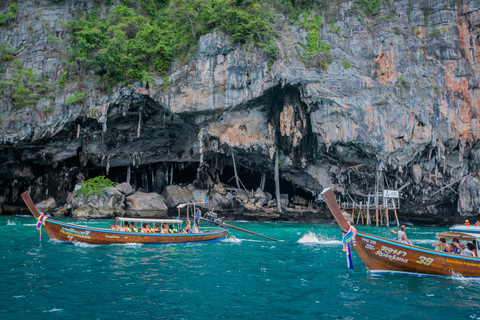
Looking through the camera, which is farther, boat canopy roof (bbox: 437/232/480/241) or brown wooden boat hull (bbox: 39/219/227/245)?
brown wooden boat hull (bbox: 39/219/227/245)

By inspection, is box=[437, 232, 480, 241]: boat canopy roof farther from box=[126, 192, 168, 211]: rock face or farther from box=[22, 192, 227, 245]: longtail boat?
box=[126, 192, 168, 211]: rock face

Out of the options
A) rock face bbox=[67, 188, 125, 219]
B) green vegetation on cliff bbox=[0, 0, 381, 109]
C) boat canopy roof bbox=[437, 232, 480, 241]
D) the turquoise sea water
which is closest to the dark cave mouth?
rock face bbox=[67, 188, 125, 219]

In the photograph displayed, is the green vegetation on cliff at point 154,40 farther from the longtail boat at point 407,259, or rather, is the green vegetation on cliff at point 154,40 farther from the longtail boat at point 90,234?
the longtail boat at point 407,259

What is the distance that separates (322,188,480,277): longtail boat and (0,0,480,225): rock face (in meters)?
17.2

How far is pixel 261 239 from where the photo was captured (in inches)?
734

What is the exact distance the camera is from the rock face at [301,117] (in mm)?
26109

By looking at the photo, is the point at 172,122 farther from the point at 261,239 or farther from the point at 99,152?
the point at 261,239

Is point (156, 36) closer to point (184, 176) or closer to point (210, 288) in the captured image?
point (184, 176)

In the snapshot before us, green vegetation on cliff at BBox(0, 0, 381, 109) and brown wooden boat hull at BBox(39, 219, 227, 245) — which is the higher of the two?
green vegetation on cliff at BBox(0, 0, 381, 109)

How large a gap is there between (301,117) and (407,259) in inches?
746

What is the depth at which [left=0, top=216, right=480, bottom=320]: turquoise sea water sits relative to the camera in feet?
22.1

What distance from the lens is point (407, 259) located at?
9930 millimetres

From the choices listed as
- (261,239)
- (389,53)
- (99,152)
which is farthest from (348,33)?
(99,152)

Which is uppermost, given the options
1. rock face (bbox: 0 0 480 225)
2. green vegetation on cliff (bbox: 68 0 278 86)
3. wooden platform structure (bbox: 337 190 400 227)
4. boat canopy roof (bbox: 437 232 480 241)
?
green vegetation on cliff (bbox: 68 0 278 86)
